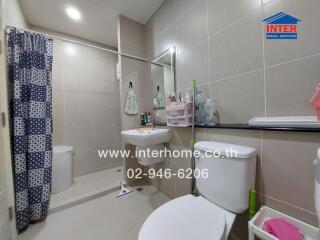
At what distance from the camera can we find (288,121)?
764 mm

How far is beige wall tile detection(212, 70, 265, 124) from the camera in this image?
0.95 meters

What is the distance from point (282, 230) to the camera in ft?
2.27

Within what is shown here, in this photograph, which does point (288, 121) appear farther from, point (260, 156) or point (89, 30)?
point (89, 30)

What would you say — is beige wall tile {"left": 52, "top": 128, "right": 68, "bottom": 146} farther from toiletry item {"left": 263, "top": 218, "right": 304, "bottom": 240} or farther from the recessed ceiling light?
toiletry item {"left": 263, "top": 218, "right": 304, "bottom": 240}

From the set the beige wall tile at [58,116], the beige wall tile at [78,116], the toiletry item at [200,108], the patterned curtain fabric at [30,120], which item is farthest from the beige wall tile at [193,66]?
the beige wall tile at [58,116]

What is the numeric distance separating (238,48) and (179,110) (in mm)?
631

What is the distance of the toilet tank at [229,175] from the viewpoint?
0.83 m

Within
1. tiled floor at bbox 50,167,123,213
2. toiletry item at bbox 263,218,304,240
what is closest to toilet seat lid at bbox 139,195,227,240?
toiletry item at bbox 263,218,304,240

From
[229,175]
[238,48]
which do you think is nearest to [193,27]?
[238,48]

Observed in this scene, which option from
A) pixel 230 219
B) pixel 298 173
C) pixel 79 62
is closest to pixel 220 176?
pixel 230 219

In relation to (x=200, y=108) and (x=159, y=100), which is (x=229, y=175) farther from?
(x=159, y=100)

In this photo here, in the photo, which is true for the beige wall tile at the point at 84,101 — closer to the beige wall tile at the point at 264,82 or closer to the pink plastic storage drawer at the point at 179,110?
the pink plastic storage drawer at the point at 179,110

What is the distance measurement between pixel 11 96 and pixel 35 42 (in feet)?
1.72

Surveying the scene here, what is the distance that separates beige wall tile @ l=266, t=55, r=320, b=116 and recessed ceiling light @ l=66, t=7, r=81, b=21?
85.9 inches
